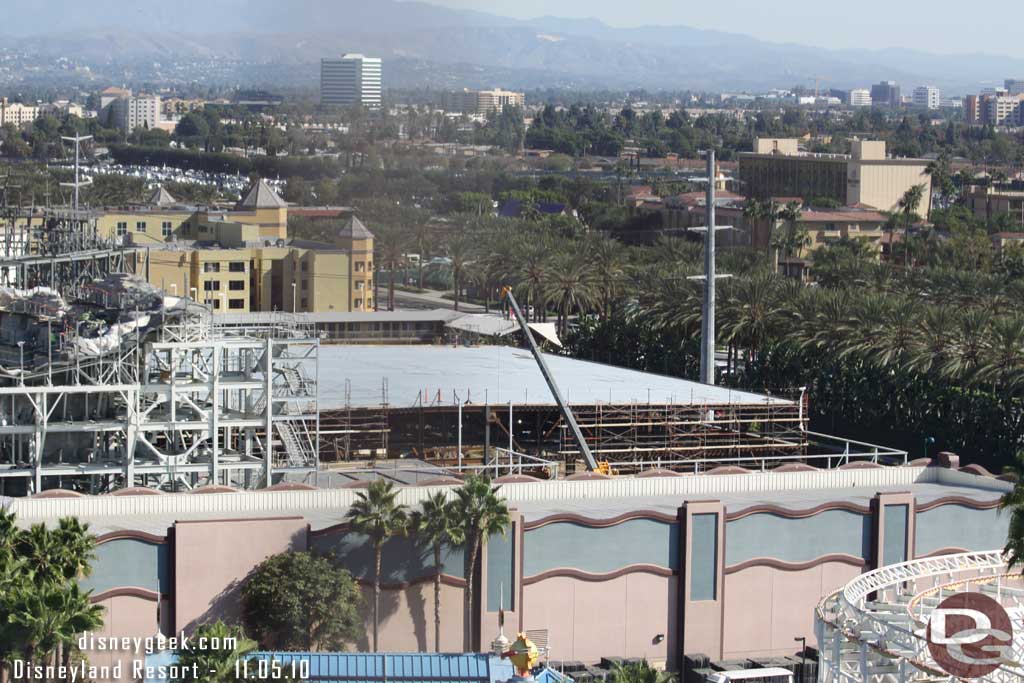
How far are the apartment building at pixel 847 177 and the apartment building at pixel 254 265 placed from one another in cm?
6062

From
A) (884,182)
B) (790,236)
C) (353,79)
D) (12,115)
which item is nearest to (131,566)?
(353,79)

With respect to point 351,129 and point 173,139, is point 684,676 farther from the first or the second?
point 173,139

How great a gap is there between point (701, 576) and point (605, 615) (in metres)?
1.71

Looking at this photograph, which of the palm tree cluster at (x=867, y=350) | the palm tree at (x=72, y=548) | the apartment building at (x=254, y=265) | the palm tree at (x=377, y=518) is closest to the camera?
the palm tree at (x=72, y=548)

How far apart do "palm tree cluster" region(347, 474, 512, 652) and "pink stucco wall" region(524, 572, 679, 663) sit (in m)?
1.34

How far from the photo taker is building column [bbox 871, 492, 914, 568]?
33.3 m

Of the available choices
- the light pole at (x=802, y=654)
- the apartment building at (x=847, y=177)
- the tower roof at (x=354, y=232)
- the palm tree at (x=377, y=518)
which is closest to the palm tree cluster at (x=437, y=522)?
the palm tree at (x=377, y=518)

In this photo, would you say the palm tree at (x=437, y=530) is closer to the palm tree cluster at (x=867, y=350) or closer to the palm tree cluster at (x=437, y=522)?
the palm tree cluster at (x=437, y=522)

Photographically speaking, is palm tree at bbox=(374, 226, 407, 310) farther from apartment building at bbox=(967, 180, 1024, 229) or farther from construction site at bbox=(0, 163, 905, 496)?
apartment building at bbox=(967, 180, 1024, 229)

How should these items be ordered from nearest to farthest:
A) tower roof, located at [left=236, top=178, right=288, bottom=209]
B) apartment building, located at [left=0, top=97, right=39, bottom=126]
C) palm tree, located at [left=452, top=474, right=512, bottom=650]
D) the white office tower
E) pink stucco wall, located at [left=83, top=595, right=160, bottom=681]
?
pink stucco wall, located at [left=83, top=595, right=160, bottom=681] → palm tree, located at [left=452, top=474, right=512, bottom=650] → tower roof, located at [left=236, top=178, right=288, bottom=209] → the white office tower → apartment building, located at [left=0, top=97, right=39, bottom=126]

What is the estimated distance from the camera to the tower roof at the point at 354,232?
7088 centimetres

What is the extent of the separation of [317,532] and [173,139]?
157051 mm

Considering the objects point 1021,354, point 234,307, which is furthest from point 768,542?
point 234,307

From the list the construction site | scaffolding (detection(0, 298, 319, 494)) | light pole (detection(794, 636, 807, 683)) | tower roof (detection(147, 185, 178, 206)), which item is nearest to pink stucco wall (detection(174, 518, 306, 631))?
scaffolding (detection(0, 298, 319, 494))
